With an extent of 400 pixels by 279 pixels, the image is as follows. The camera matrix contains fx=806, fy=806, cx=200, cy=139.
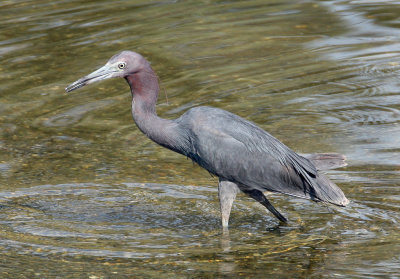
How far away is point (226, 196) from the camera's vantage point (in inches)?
290

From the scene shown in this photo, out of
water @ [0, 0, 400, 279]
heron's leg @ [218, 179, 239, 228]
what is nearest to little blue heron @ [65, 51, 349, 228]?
heron's leg @ [218, 179, 239, 228]

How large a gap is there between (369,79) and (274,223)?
440 centimetres

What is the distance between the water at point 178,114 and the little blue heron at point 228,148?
32 centimetres

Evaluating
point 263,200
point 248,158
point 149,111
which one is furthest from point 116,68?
point 263,200

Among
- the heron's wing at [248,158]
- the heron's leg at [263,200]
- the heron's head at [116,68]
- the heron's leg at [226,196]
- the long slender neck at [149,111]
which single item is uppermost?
the heron's head at [116,68]

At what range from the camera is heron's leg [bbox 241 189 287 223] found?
291 inches

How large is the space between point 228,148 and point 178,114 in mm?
3152

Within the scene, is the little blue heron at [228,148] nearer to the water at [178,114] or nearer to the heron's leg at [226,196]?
the heron's leg at [226,196]

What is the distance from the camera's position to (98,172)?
873cm

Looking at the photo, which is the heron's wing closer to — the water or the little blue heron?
the little blue heron

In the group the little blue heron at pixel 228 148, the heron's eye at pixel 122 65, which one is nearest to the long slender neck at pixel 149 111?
the little blue heron at pixel 228 148

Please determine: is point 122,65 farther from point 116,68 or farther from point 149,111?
point 149,111

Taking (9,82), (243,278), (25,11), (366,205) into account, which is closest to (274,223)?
(366,205)

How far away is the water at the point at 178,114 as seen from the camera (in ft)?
21.7
